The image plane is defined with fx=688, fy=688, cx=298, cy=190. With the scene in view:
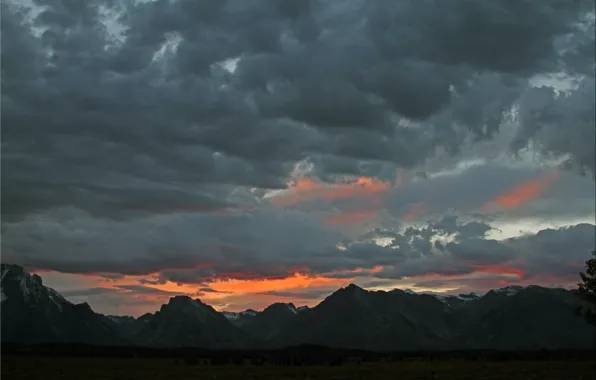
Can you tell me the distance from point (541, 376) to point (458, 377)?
1576 centimetres

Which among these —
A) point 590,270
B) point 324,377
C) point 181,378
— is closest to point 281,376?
point 324,377

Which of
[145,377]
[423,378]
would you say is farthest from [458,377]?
[145,377]

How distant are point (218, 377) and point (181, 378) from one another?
5.98 m

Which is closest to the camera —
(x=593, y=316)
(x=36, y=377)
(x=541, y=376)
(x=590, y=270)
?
(x=36, y=377)

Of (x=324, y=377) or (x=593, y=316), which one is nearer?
(x=324, y=377)

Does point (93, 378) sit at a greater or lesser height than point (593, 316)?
lesser

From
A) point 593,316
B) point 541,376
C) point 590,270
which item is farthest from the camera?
point 593,316

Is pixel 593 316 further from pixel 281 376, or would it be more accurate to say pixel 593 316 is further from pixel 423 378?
pixel 281 376

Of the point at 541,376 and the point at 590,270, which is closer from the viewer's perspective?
the point at 541,376

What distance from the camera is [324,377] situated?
4481 inches

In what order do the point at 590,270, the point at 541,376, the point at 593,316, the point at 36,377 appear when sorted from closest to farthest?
the point at 36,377 < the point at 541,376 < the point at 590,270 < the point at 593,316

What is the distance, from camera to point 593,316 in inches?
5625

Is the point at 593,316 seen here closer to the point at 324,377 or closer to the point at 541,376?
the point at 541,376

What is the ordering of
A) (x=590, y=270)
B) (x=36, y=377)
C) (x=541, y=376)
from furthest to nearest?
(x=590, y=270) → (x=541, y=376) → (x=36, y=377)
